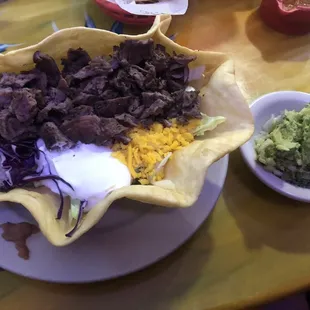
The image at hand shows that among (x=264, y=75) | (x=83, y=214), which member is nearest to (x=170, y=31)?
(x=264, y=75)

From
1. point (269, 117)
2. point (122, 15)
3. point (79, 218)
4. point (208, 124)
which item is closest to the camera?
point (79, 218)

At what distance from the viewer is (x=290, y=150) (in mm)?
987

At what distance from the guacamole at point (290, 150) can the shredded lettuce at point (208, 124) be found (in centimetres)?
14

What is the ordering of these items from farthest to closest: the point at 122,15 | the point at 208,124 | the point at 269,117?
the point at 122,15
the point at 269,117
the point at 208,124

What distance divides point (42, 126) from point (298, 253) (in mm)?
636

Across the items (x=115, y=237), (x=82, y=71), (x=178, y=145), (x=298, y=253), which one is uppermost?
(x=82, y=71)

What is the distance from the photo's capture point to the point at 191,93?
99 cm

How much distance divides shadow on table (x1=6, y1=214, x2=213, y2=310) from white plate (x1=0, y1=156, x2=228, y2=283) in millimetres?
63

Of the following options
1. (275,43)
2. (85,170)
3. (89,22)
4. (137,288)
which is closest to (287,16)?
(275,43)

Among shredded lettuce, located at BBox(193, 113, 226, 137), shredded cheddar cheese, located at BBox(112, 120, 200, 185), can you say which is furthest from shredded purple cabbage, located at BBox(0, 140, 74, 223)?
shredded lettuce, located at BBox(193, 113, 226, 137)

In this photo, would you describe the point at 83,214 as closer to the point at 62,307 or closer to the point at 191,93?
the point at 62,307

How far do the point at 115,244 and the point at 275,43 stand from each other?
2.76 ft

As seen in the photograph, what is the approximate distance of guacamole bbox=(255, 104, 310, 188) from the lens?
3.25 ft

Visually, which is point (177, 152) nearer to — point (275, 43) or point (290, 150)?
point (290, 150)
